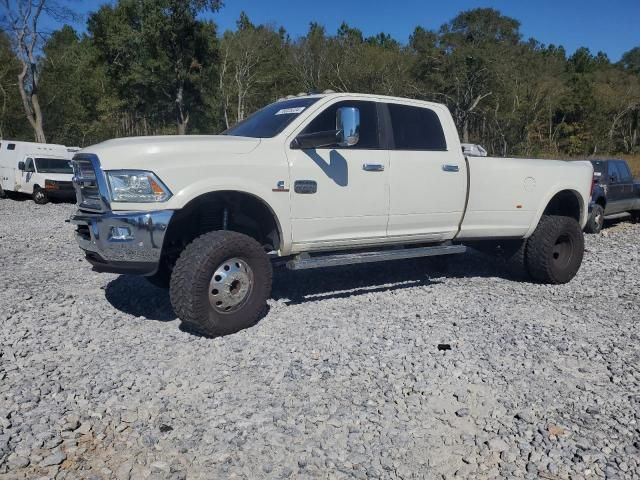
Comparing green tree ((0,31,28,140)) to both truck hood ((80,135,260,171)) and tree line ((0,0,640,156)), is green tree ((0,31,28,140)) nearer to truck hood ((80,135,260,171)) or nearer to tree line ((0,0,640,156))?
tree line ((0,0,640,156))

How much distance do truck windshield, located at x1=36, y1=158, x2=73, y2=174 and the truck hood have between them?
15.3 metres

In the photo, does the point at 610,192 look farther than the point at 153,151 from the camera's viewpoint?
Yes

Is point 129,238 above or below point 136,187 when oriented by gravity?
below

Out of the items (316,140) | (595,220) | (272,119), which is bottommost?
(595,220)

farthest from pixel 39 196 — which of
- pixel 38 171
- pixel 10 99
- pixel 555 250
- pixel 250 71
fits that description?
pixel 250 71

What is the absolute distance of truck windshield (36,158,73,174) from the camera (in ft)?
60.3

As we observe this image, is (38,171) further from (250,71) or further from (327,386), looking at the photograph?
(250,71)

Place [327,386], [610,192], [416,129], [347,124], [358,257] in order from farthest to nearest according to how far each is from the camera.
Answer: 1. [610,192]
2. [416,129]
3. [358,257]
4. [347,124]
5. [327,386]

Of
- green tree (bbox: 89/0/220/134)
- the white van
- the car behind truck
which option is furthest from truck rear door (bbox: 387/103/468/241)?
green tree (bbox: 89/0/220/134)

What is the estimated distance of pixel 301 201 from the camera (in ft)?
16.8

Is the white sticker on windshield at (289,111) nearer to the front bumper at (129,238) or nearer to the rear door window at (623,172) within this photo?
the front bumper at (129,238)

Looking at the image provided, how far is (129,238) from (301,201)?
5.02 ft

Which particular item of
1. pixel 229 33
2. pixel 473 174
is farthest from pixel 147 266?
pixel 229 33

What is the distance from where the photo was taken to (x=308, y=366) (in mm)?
4254
